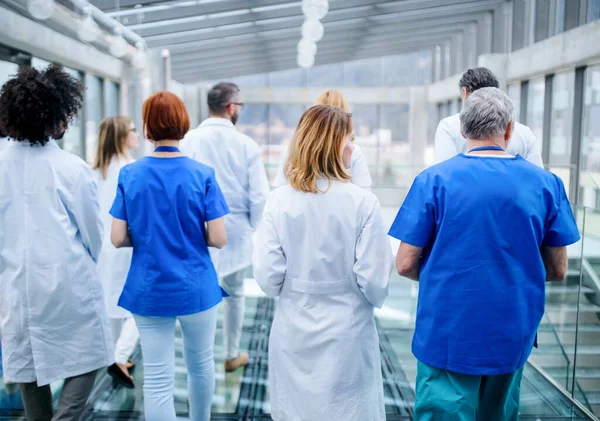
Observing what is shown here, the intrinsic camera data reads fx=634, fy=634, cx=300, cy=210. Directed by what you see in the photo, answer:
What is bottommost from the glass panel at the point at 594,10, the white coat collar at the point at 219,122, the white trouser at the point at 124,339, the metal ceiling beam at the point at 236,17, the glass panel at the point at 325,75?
the white trouser at the point at 124,339

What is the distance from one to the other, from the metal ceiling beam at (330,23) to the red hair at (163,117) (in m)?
7.31

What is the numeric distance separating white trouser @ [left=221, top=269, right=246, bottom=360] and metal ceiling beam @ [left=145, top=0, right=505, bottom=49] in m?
6.49

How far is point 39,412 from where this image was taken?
272cm

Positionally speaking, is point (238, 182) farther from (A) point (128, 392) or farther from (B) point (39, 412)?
(B) point (39, 412)

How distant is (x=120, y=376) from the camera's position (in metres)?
3.94

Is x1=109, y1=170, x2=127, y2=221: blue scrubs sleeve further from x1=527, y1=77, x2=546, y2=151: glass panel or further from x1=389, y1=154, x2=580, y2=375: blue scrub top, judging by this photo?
x1=527, y1=77, x2=546, y2=151: glass panel

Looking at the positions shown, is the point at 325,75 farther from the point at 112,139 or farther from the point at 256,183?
the point at 256,183

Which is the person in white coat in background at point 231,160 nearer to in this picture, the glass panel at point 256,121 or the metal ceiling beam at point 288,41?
the metal ceiling beam at point 288,41

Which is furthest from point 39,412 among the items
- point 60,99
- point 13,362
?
point 60,99

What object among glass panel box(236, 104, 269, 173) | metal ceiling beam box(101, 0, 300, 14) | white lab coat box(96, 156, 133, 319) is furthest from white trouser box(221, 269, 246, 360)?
glass panel box(236, 104, 269, 173)

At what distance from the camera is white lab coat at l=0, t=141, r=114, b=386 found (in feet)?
8.57

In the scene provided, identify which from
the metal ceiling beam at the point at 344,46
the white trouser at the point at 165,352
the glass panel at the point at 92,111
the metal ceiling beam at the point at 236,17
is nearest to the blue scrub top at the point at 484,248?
the white trouser at the point at 165,352

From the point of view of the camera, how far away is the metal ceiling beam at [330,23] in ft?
34.4

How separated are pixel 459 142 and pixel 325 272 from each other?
4.48ft
